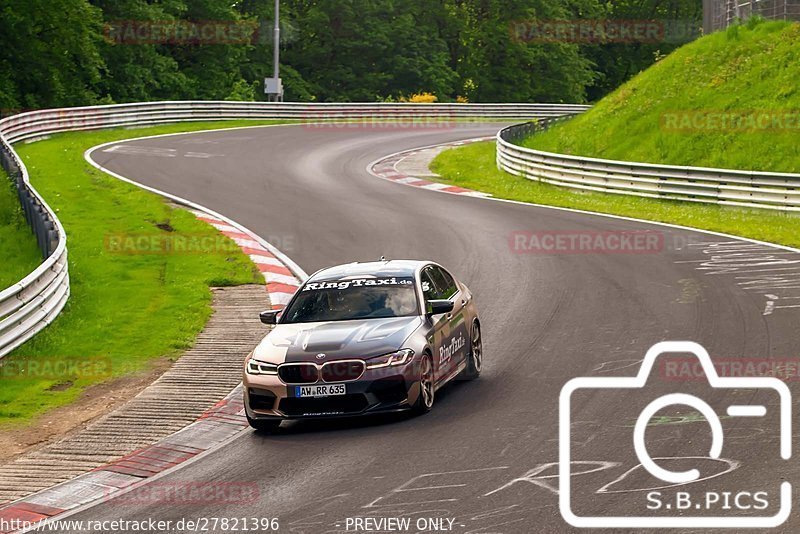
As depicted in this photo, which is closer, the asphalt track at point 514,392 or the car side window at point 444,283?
the asphalt track at point 514,392

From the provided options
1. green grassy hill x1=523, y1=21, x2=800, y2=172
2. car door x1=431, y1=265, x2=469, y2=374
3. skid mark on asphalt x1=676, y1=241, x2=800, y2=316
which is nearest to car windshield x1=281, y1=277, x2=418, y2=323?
car door x1=431, y1=265, x2=469, y2=374

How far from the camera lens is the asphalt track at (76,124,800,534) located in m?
9.10

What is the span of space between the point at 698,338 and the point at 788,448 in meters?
4.89

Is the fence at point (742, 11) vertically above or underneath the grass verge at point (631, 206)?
above

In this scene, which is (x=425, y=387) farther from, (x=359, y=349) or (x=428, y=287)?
(x=428, y=287)

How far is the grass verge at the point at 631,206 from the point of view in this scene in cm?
2444

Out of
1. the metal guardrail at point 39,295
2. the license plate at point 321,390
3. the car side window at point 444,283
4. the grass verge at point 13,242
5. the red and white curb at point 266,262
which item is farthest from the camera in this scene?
the grass verge at point 13,242

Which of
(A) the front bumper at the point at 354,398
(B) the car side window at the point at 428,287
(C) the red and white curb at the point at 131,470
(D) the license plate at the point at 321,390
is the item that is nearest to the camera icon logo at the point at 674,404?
(A) the front bumper at the point at 354,398

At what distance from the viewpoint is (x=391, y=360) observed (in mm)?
11711

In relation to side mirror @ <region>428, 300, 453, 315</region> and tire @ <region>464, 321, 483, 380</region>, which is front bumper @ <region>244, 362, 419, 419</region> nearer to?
side mirror @ <region>428, 300, 453, 315</region>

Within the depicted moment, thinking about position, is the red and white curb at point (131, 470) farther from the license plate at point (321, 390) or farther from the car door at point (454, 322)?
the car door at point (454, 322)

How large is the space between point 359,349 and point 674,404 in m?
3.09

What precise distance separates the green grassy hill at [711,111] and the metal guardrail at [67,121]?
1594 centimetres

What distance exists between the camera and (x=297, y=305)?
520 inches
